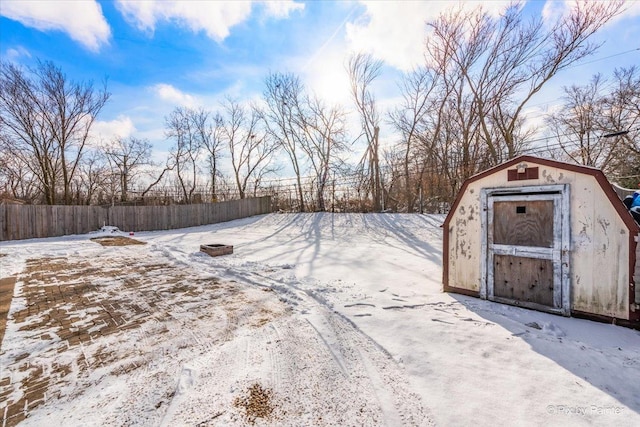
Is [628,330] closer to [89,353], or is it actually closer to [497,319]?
[497,319]

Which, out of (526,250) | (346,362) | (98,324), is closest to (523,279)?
(526,250)

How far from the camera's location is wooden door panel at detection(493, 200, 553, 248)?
329 centimetres

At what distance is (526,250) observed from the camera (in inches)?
136

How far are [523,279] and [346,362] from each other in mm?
2676

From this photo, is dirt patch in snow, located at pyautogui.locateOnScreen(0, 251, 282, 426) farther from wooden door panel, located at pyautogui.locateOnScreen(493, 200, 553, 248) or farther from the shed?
wooden door panel, located at pyautogui.locateOnScreen(493, 200, 553, 248)

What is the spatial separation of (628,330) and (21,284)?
8728 millimetres

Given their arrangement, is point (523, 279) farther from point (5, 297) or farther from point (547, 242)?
point (5, 297)

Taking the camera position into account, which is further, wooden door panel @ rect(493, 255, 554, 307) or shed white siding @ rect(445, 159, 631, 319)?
wooden door panel @ rect(493, 255, 554, 307)

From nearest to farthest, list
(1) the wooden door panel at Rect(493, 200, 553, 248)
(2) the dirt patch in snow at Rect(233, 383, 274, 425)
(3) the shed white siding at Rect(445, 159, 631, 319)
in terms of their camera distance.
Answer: (2) the dirt patch in snow at Rect(233, 383, 274, 425) → (3) the shed white siding at Rect(445, 159, 631, 319) → (1) the wooden door panel at Rect(493, 200, 553, 248)

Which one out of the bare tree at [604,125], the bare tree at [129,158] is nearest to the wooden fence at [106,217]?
the bare tree at [129,158]

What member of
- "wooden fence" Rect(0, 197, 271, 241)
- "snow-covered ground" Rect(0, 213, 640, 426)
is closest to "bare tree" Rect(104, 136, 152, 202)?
"wooden fence" Rect(0, 197, 271, 241)

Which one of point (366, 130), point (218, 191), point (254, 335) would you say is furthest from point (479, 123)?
point (218, 191)

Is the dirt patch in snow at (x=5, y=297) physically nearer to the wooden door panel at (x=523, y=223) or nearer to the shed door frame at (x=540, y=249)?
the shed door frame at (x=540, y=249)

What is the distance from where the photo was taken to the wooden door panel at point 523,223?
3289 mm
